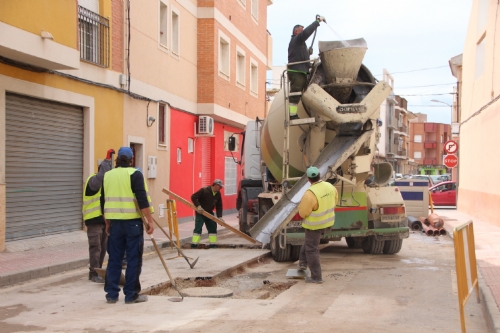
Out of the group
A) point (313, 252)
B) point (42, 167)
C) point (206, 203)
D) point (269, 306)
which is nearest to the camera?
point (269, 306)

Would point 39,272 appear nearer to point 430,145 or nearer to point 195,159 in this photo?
point 195,159

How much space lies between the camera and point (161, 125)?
1881 cm

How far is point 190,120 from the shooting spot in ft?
69.2

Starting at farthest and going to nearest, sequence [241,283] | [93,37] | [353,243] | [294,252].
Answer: [93,37] < [353,243] < [294,252] < [241,283]

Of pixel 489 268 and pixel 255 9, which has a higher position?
pixel 255 9

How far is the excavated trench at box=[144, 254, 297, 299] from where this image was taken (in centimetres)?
848

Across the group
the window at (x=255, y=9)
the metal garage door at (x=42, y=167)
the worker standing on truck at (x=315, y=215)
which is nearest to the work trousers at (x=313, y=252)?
the worker standing on truck at (x=315, y=215)

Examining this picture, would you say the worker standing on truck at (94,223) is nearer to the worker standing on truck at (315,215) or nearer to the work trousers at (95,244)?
the work trousers at (95,244)

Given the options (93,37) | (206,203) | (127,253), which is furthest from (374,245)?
(93,37)

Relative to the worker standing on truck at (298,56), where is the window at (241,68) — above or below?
above

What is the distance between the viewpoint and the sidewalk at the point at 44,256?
948 centimetres

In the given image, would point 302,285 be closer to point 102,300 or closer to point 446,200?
point 102,300

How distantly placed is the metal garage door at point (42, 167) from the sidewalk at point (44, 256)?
0.85 ft

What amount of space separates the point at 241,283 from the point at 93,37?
305 inches
